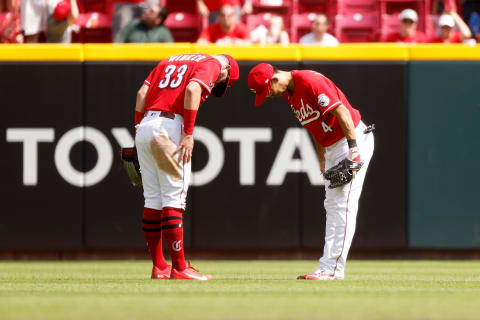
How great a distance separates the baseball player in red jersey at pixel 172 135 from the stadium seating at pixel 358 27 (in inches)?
245

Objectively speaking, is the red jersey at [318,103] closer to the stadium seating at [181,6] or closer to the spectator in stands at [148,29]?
the spectator in stands at [148,29]

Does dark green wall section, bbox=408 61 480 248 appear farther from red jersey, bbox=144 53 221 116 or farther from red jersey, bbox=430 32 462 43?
red jersey, bbox=144 53 221 116

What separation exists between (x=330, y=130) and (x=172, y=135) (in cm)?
119

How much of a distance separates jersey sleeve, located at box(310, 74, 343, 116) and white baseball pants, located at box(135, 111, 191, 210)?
1013mm

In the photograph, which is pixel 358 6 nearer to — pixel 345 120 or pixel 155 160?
pixel 345 120

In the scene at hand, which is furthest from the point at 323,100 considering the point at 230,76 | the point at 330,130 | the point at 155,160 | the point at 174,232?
the point at 174,232

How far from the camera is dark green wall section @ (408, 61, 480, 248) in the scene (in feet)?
36.7

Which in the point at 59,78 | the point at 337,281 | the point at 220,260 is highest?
the point at 59,78

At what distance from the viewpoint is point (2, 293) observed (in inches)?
254

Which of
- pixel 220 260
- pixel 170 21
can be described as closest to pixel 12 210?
pixel 220 260

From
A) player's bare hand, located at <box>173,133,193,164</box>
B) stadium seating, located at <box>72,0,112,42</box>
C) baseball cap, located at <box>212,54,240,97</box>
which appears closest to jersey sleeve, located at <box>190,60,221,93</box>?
baseball cap, located at <box>212,54,240,97</box>

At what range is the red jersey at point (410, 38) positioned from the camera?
1255 centimetres

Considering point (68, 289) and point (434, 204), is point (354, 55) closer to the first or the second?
point (434, 204)

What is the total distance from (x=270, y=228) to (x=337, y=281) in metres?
3.85
